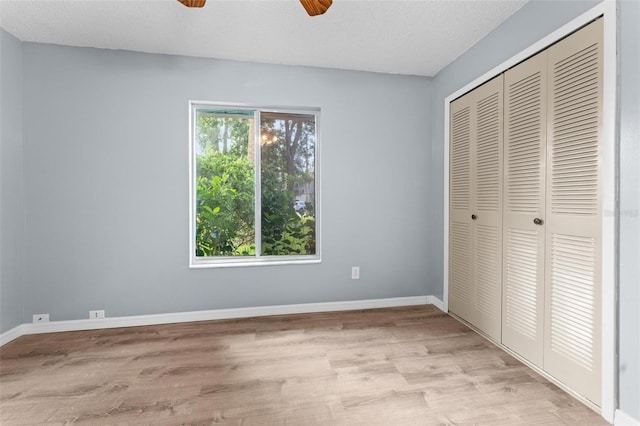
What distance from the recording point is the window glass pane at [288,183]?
10.2 feet

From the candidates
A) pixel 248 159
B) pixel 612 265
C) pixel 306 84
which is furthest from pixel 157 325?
pixel 612 265

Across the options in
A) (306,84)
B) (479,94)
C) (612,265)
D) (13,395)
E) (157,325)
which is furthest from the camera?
(306,84)

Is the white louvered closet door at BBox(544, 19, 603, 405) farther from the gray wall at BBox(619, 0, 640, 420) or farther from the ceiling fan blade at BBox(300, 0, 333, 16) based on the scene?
the ceiling fan blade at BBox(300, 0, 333, 16)

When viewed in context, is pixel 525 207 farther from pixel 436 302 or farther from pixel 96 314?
pixel 96 314

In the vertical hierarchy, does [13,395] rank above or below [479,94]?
below

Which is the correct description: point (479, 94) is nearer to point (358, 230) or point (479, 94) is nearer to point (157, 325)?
point (358, 230)

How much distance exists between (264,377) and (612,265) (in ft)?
6.65

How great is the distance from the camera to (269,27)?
2324 millimetres

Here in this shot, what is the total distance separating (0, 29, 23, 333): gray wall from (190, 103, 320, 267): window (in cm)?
133

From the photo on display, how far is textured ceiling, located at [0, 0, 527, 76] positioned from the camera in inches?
82.0

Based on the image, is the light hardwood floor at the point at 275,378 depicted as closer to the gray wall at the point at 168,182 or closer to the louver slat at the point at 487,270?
the louver slat at the point at 487,270

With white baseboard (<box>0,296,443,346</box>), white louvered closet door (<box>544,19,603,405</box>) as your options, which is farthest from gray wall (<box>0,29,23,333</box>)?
white louvered closet door (<box>544,19,603,405</box>)

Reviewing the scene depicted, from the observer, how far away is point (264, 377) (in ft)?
6.30

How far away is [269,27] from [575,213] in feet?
7.94
